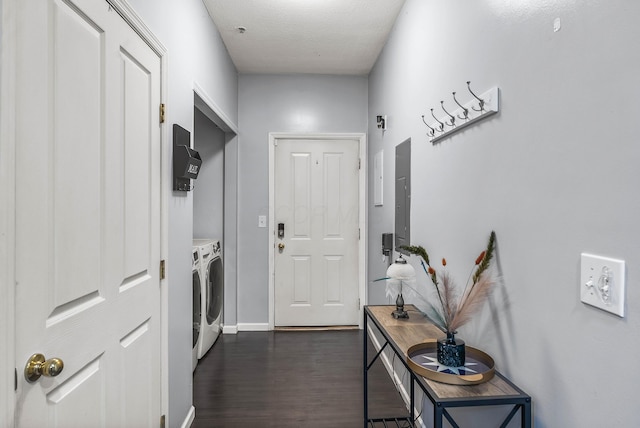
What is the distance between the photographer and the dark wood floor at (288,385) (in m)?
2.21

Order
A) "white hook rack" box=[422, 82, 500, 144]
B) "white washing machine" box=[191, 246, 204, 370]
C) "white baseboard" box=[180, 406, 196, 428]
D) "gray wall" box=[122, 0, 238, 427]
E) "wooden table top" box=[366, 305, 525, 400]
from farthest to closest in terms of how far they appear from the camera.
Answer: "white washing machine" box=[191, 246, 204, 370] < "white baseboard" box=[180, 406, 196, 428] < "gray wall" box=[122, 0, 238, 427] < "white hook rack" box=[422, 82, 500, 144] < "wooden table top" box=[366, 305, 525, 400]

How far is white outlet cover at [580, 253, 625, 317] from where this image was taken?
2.55 feet

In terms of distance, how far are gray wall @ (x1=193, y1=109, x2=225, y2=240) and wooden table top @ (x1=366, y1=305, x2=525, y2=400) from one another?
2.27 m

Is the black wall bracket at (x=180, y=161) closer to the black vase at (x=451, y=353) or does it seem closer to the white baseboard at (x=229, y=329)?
the black vase at (x=451, y=353)

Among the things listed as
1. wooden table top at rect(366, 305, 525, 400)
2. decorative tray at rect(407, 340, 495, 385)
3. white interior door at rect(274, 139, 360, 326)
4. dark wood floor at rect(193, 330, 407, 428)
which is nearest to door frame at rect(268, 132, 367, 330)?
white interior door at rect(274, 139, 360, 326)

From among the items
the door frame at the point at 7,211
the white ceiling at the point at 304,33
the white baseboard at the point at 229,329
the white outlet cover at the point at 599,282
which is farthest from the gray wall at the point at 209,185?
the white outlet cover at the point at 599,282

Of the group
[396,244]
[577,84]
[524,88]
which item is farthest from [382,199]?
[577,84]

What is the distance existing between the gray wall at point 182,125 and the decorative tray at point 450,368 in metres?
1.22

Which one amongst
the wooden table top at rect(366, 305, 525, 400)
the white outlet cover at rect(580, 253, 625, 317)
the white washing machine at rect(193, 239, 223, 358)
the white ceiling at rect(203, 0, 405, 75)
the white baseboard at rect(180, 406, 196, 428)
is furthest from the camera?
→ the white washing machine at rect(193, 239, 223, 358)

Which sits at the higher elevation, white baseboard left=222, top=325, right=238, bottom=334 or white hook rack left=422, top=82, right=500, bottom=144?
white hook rack left=422, top=82, right=500, bottom=144

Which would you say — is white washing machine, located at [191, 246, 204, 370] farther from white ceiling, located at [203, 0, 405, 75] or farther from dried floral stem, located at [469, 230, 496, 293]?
dried floral stem, located at [469, 230, 496, 293]

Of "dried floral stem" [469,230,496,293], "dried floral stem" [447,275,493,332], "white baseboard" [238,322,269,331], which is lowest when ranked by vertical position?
"white baseboard" [238,322,269,331]

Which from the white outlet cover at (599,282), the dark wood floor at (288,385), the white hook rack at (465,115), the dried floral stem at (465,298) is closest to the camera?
the white outlet cover at (599,282)

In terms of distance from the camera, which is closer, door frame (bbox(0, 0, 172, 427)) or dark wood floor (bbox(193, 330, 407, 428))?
door frame (bbox(0, 0, 172, 427))
